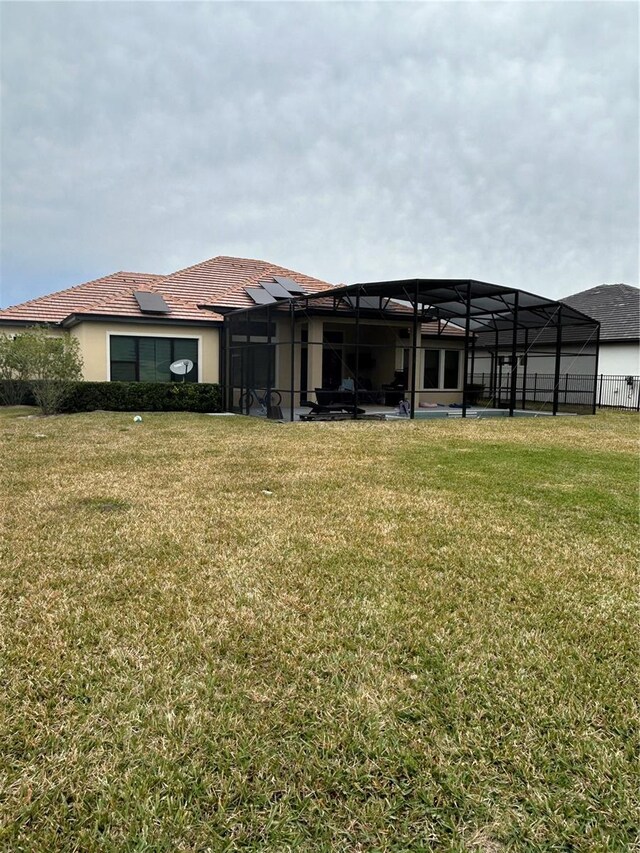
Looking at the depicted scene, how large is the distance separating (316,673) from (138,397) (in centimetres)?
1461

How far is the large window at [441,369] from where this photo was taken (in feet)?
72.0

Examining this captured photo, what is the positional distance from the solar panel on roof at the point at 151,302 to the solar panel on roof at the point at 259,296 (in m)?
2.98

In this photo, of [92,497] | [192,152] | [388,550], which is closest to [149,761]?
[388,550]

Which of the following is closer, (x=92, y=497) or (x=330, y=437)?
(x=92, y=497)

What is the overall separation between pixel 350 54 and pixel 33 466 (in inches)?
510

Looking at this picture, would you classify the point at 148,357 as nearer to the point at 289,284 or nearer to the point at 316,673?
the point at 289,284

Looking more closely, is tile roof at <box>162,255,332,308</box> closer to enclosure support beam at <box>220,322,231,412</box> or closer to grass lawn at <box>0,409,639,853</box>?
enclosure support beam at <box>220,322,231,412</box>

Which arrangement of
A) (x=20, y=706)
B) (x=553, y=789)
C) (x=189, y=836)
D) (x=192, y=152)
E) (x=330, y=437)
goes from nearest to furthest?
1. (x=189, y=836)
2. (x=553, y=789)
3. (x=20, y=706)
4. (x=330, y=437)
5. (x=192, y=152)

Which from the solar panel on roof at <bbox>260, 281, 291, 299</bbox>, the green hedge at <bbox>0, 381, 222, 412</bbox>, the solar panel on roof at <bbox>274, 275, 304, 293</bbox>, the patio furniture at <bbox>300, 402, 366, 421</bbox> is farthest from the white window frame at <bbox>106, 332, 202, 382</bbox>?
the patio furniture at <bbox>300, 402, 366, 421</bbox>

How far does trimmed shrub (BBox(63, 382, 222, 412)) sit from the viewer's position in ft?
51.3

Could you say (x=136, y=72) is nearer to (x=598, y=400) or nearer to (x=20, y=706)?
(x=20, y=706)

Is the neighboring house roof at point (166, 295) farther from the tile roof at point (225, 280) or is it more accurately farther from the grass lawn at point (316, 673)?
the grass lawn at point (316, 673)

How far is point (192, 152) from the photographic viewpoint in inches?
735

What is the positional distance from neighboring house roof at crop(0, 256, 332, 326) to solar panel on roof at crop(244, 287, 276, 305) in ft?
0.57
